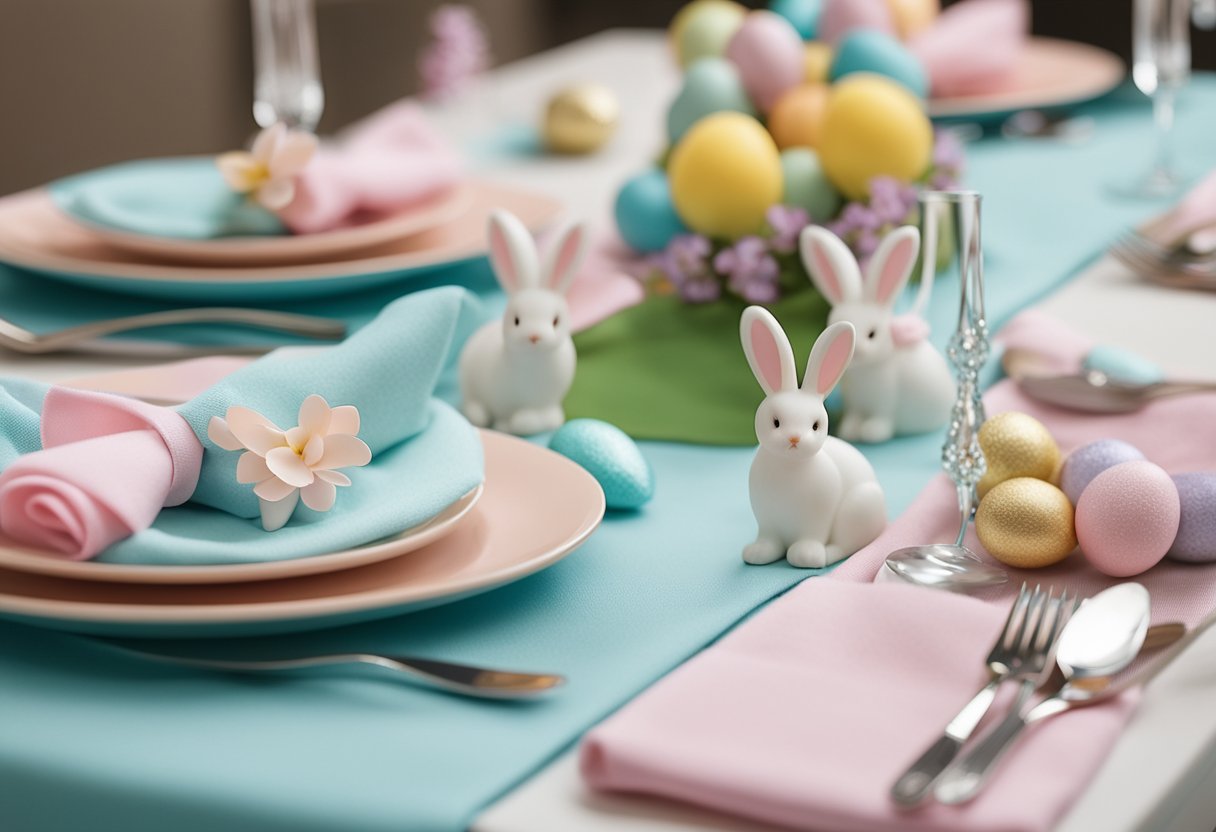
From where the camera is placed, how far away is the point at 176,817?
0.58 meters

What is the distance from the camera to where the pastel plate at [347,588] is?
637mm

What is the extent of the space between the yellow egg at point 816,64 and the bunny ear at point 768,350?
2.35ft

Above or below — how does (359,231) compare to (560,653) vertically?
above

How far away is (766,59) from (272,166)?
441mm

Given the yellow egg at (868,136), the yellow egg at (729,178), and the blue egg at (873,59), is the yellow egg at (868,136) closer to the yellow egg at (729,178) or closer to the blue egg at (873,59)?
the yellow egg at (729,178)

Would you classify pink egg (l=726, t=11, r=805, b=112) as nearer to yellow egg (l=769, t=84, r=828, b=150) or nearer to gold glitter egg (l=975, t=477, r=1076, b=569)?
yellow egg (l=769, t=84, r=828, b=150)

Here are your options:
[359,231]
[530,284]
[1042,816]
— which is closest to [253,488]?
[530,284]

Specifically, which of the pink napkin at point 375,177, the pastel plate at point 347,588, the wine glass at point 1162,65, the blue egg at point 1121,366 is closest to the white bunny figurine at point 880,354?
the blue egg at point 1121,366

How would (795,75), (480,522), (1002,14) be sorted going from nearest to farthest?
(480,522)
(795,75)
(1002,14)

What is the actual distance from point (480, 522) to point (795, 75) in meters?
0.72

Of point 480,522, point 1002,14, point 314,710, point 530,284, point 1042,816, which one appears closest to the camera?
point 1042,816

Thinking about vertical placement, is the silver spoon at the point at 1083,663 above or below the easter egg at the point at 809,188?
below

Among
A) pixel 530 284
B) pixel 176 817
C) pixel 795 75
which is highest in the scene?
pixel 795 75

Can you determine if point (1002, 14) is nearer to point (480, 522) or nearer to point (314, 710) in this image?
point (480, 522)
